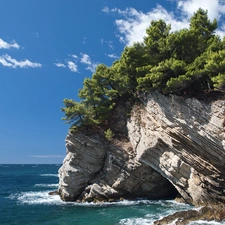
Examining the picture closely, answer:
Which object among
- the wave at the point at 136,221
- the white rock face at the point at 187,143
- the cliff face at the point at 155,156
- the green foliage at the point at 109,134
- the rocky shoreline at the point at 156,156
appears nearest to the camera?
the wave at the point at 136,221

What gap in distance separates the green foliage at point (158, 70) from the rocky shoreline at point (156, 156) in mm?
1827

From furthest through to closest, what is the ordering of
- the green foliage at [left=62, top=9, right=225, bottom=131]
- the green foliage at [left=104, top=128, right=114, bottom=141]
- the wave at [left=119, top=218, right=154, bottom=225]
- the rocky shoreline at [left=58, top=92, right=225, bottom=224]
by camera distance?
the green foliage at [left=104, top=128, right=114, bottom=141], the green foliage at [left=62, top=9, right=225, bottom=131], the rocky shoreline at [left=58, top=92, right=225, bottom=224], the wave at [left=119, top=218, right=154, bottom=225]

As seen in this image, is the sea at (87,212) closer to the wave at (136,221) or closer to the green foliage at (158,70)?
the wave at (136,221)

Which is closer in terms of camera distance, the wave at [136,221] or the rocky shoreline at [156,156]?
the wave at [136,221]

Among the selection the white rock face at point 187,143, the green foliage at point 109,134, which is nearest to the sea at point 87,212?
the white rock face at point 187,143

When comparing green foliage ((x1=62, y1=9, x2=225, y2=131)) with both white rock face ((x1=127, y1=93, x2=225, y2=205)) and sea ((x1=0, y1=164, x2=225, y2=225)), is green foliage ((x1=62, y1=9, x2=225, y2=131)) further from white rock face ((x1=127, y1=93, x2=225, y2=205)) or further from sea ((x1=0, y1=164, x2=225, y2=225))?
sea ((x1=0, y1=164, x2=225, y2=225))

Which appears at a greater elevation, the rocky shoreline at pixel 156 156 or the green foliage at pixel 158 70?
the green foliage at pixel 158 70

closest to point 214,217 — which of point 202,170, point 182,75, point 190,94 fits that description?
point 202,170

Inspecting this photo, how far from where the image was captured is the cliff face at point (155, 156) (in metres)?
25.8

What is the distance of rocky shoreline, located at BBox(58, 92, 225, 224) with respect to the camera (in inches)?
1004

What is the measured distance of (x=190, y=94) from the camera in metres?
27.1

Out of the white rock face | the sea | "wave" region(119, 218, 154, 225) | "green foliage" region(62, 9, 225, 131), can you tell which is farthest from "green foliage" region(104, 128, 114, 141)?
"wave" region(119, 218, 154, 225)

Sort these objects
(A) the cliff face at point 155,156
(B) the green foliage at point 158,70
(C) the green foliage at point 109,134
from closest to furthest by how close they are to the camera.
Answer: (A) the cliff face at point 155,156 → (B) the green foliage at point 158,70 → (C) the green foliage at point 109,134

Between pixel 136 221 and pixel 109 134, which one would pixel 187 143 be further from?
pixel 109 134
